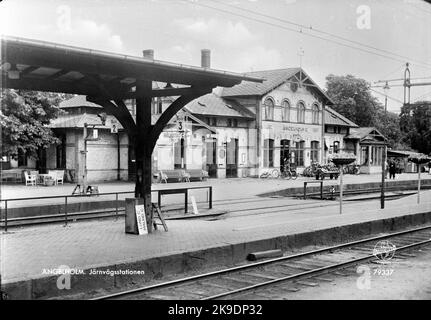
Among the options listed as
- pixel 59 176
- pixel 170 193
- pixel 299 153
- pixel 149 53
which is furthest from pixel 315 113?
pixel 149 53

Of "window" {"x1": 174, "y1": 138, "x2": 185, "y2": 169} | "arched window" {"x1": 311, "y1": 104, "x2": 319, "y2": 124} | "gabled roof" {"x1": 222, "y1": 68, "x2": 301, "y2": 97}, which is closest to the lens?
"window" {"x1": 174, "y1": 138, "x2": 185, "y2": 169}

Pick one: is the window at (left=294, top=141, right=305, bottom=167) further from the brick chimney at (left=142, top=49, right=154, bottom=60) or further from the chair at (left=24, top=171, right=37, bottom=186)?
the brick chimney at (left=142, top=49, right=154, bottom=60)

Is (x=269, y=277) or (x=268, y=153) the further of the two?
(x=268, y=153)

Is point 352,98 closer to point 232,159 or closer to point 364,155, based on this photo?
point 364,155

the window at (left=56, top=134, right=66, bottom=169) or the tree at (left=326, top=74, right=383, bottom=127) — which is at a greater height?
the tree at (left=326, top=74, right=383, bottom=127)

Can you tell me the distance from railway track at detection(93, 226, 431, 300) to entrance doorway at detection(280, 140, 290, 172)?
1073 inches

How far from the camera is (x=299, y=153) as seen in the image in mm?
41188

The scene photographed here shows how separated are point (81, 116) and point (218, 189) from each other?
8626 millimetres

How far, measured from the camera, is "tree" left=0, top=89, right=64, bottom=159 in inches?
989

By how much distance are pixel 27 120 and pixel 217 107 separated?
43.0 ft

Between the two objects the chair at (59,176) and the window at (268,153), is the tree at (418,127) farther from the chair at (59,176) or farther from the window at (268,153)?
the chair at (59,176)

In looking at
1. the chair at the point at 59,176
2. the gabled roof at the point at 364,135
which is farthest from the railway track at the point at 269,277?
the gabled roof at the point at 364,135
